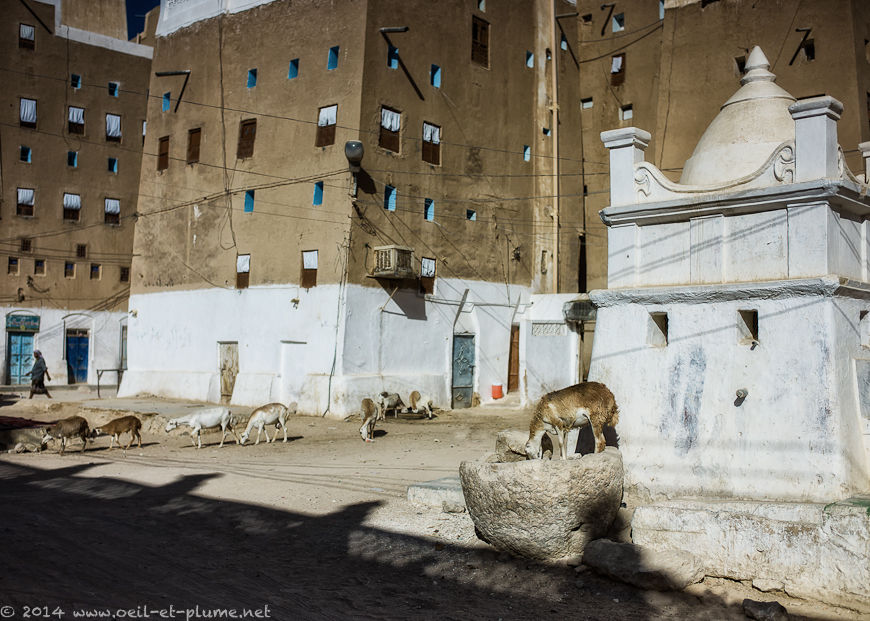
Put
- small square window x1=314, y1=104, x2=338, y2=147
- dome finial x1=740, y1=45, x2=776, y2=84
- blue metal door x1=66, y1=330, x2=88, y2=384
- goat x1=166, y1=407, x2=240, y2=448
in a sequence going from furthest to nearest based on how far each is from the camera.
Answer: blue metal door x1=66, y1=330, x2=88, y2=384 → small square window x1=314, y1=104, x2=338, y2=147 → goat x1=166, y1=407, x2=240, y2=448 → dome finial x1=740, y1=45, x2=776, y2=84

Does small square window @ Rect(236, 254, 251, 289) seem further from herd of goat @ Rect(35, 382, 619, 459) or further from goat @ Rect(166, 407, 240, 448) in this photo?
goat @ Rect(166, 407, 240, 448)

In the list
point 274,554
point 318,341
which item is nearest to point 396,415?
point 318,341

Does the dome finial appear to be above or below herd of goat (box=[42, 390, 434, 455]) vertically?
above

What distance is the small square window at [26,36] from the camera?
1361 inches

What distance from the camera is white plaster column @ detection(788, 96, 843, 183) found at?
875 centimetres

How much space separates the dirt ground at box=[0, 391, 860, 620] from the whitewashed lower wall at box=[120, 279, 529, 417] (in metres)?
6.69

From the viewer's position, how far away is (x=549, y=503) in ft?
25.7

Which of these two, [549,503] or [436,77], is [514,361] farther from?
[549,503]

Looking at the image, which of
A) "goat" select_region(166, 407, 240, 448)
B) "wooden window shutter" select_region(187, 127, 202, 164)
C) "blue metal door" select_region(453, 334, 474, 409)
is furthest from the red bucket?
"wooden window shutter" select_region(187, 127, 202, 164)

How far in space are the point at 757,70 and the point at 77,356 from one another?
34130 millimetres

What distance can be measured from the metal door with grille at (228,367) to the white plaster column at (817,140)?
1890 centimetres

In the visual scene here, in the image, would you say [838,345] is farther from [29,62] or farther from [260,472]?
[29,62]

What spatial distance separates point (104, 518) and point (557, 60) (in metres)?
23.7

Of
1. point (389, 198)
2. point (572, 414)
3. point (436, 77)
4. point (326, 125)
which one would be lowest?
point (572, 414)
